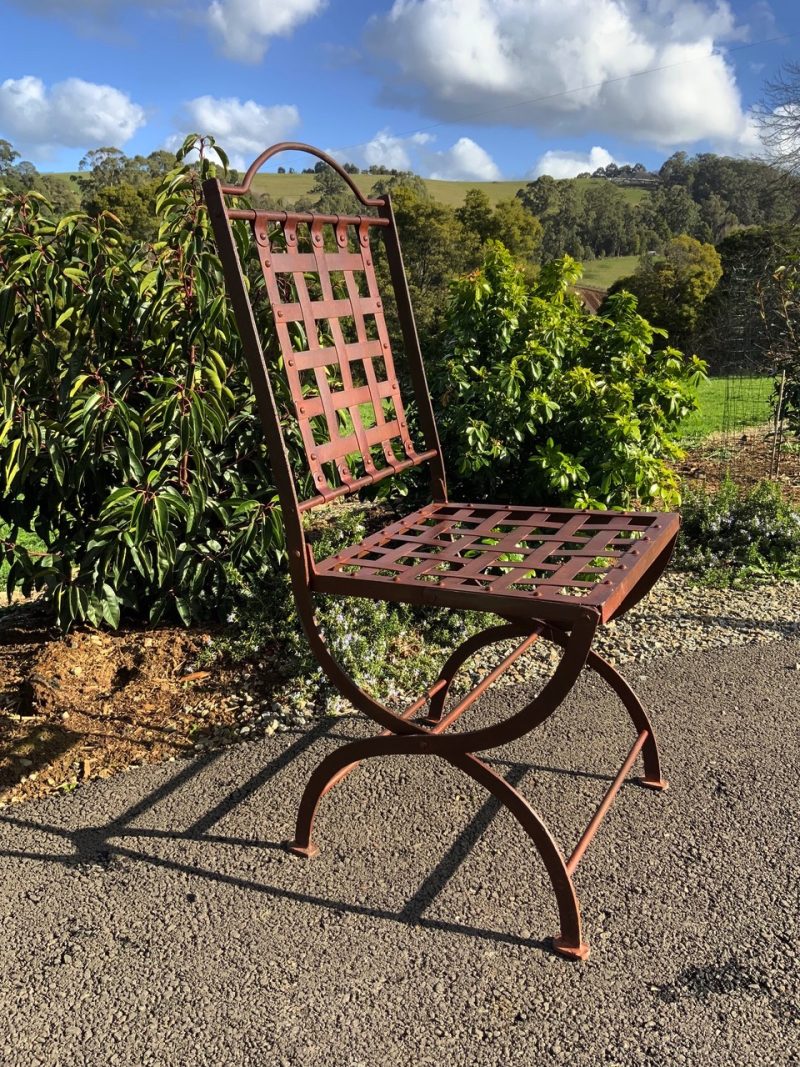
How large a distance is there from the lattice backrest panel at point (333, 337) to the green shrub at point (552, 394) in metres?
1.31

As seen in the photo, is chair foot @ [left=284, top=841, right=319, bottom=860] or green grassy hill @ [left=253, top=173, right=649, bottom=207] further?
Answer: green grassy hill @ [left=253, top=173, right=649, bottom=207]

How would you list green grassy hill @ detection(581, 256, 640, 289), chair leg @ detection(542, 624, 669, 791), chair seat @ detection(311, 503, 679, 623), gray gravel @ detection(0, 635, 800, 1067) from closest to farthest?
1. gray gravel @ detection(0, 635, 800, 1067)
2. chair seat @ detection(311, 503, 679, 623)
3. chair leg @ detection(542, 624, 669, 791)
4. green grassy hill @ detection(581, 256, 640, 289)

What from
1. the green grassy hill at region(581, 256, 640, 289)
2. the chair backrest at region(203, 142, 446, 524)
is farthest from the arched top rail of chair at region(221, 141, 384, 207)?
the green grassy hill at region(581, 256, 640, 289)

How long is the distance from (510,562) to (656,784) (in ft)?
3.04

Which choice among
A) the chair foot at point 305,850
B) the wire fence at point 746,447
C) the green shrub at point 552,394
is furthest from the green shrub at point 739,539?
the chair foot at point 305,850

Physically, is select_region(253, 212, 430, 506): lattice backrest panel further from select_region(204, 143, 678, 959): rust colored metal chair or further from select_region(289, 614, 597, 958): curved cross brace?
select_region(289, 614, 597, 958): curved cross brace

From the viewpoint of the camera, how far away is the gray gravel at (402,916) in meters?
1.64

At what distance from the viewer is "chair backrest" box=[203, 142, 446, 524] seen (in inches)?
76.5

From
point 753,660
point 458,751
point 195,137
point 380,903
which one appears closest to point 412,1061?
point 380,903

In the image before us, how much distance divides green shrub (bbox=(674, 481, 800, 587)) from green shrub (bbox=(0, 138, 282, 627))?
2288 mm

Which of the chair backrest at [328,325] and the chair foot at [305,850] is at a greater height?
the chair backrest at [328,325]

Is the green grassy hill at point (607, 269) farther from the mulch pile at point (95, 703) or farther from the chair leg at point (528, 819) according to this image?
the chair leg at point (528, 819)

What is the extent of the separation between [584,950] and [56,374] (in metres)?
2.44

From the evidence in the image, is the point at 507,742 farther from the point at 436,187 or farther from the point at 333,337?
the point at 436,187
